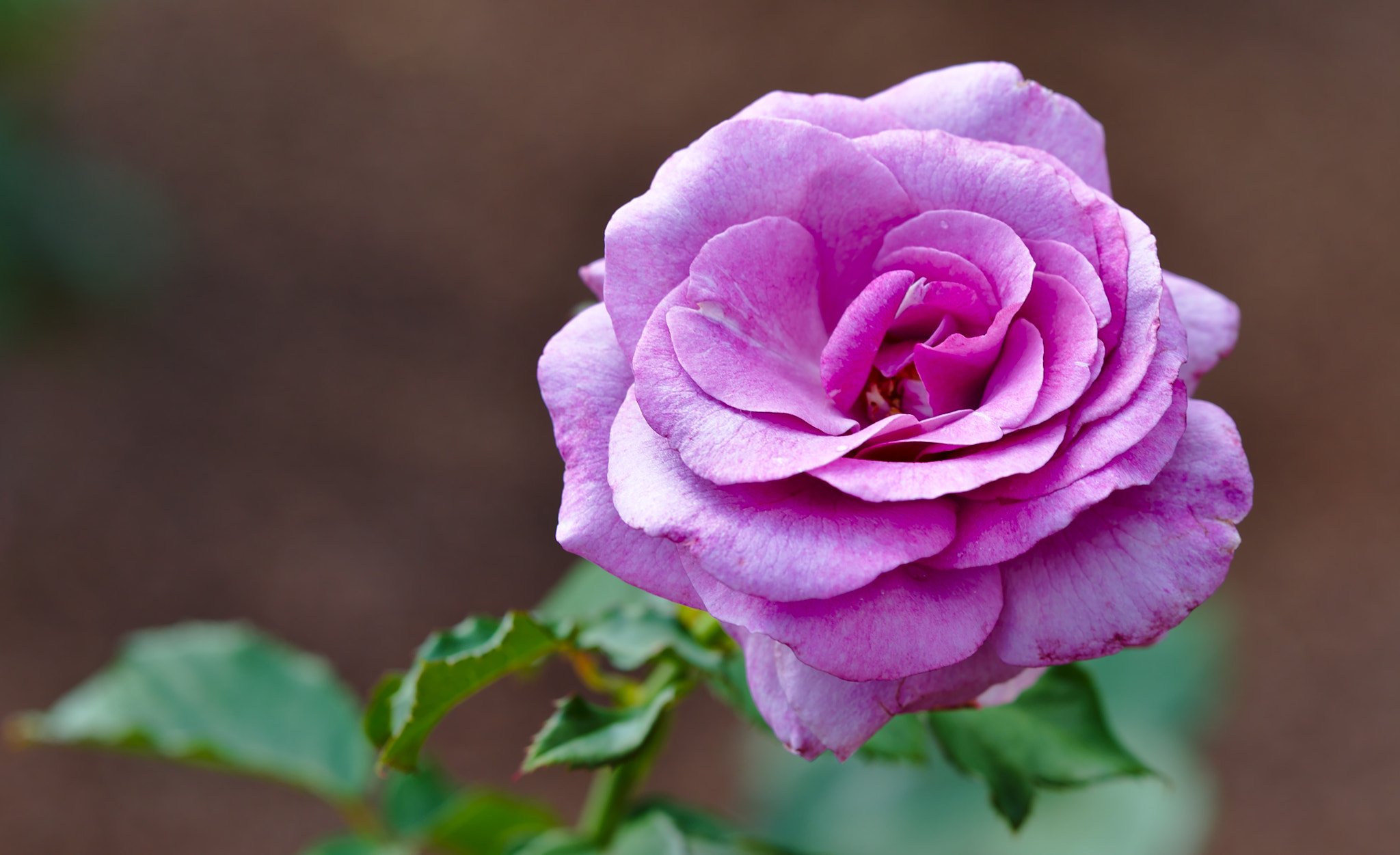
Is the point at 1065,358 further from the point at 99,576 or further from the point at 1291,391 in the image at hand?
the point at 1291,391

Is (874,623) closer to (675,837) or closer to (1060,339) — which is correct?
(1060,339)

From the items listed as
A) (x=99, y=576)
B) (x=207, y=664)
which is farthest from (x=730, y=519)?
(x=99, y=576)

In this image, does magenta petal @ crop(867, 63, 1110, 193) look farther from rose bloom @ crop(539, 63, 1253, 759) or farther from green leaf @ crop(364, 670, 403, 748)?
green leaf @ crop(364, 670, 403, 748)

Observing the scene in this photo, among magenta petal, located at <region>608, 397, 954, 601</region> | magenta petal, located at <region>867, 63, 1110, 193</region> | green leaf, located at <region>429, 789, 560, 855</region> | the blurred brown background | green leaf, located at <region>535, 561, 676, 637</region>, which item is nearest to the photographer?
magenta petal, located at <region>608, 397, 954, 601</region>

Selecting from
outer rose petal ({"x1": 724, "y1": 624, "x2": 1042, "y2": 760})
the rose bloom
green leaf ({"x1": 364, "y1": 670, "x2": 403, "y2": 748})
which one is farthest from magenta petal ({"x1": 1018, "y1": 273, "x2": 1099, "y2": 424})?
green leaf ({"x1": 364, "y1": 670, "x2": 403, "y2": 748})

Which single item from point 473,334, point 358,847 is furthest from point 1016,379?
point 473,334

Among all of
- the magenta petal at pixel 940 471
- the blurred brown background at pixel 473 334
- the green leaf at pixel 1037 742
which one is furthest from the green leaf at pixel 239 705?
the blurred brown background at pixel 473 334

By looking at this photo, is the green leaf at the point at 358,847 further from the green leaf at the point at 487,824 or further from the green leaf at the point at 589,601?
the green leaf at the point at 589,601
